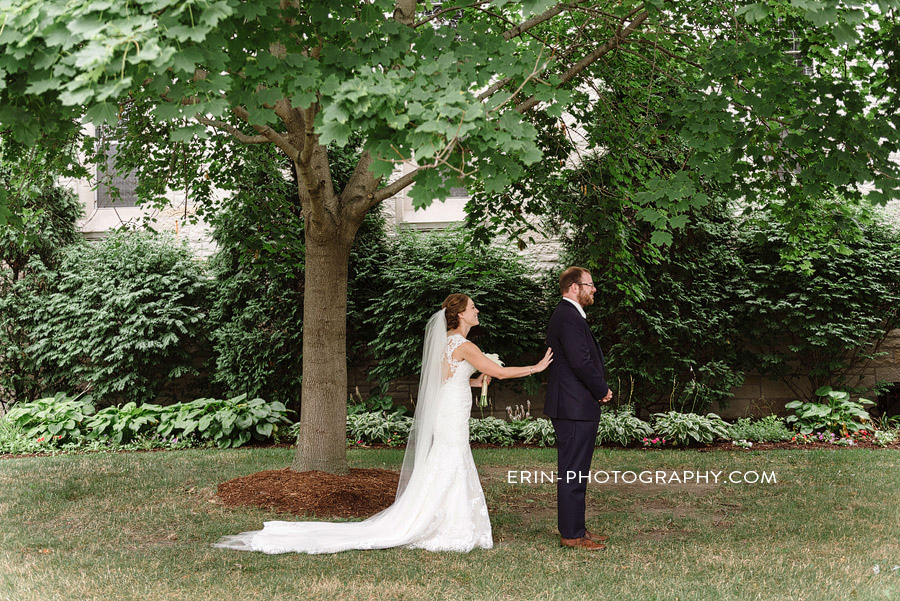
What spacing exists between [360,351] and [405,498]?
21.1 feet

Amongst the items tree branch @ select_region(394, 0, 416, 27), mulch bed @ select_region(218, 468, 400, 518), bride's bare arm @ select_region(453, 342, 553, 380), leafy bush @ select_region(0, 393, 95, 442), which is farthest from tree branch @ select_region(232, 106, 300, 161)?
leafy bush @ select_region(0, 393, 95, 442)

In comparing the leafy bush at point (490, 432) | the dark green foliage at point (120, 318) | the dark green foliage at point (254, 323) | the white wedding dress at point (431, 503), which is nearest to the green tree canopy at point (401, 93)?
the white wedding dress at point (431, 503)

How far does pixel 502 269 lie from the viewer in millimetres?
11656

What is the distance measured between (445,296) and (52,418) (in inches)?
246

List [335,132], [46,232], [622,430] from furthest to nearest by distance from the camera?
[46,232], [622,430], [335,132]

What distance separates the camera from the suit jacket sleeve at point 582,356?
5.23 meters

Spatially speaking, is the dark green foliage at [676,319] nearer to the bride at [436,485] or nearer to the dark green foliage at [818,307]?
the dark green foliage at [818,307]

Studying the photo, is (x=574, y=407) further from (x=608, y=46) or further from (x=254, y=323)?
(x=254, y=323)

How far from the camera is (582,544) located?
533cm

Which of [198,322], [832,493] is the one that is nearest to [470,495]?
[832,493]

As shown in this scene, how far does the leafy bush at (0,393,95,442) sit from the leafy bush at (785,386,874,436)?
1069 centimetres

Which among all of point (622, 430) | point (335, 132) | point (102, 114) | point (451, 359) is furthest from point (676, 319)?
point (102, 114)

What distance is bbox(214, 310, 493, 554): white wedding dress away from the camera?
5.36m

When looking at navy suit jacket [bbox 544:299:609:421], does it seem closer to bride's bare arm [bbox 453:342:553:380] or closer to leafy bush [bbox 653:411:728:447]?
bride's bare arm [bbox 453:342:553:380]
